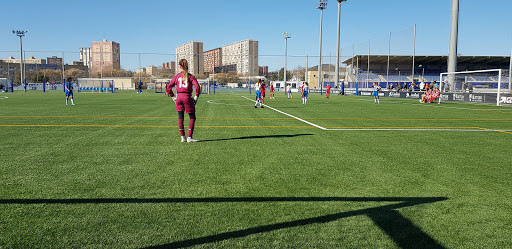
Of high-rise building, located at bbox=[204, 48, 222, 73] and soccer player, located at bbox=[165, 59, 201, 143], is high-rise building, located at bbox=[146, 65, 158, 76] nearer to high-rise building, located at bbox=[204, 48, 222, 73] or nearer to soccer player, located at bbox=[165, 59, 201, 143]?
high-rise building, located at bbox=[204, 48, 222, 73]

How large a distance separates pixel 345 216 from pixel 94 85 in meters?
68.5

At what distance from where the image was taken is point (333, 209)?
364 centimetres

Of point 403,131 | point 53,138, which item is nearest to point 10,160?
point 53,138

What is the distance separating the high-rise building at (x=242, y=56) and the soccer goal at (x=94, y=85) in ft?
268

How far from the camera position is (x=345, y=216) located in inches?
136

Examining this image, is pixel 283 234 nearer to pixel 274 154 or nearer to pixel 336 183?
pixel 336 183

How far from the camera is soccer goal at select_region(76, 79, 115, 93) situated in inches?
2423

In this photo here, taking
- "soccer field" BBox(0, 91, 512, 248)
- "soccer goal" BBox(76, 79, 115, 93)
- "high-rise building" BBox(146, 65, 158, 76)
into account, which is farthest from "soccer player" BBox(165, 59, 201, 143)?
"high-rise building" BBox(146, 65, 158, 76)

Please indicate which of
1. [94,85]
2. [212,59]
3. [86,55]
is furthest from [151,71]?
[212,59]

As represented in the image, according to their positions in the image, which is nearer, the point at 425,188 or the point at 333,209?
the point at 333,209

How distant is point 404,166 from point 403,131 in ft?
16.7

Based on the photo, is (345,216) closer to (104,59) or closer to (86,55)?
(104,59)

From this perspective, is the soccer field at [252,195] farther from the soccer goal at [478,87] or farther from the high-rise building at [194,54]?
the high-rise building at [194,54]

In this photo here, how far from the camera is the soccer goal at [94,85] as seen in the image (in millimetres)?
61550
